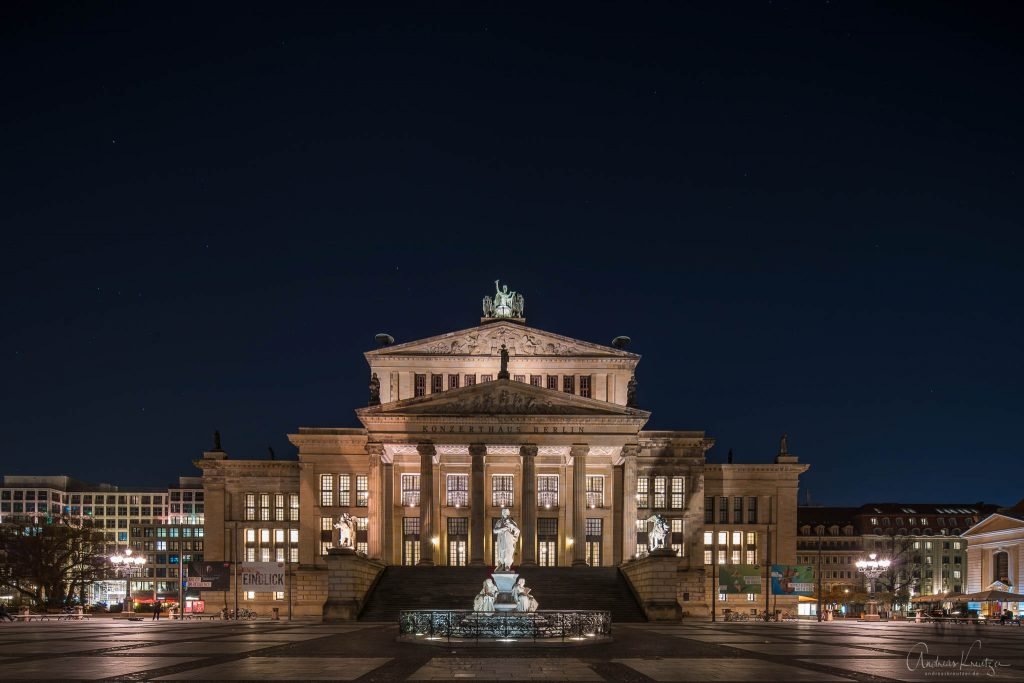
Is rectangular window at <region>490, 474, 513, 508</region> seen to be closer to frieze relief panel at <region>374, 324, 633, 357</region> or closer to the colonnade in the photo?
the colonnade

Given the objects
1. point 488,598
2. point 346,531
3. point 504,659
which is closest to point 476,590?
point 346,531

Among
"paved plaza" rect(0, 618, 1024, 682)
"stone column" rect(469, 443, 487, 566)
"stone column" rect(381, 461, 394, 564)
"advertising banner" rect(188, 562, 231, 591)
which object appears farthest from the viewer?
"stone column" rect(381, 461, 394, 564)

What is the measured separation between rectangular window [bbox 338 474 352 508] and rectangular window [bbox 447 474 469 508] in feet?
29.8

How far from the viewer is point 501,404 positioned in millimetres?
79000

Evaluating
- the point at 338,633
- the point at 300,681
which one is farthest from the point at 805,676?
the point at 338,633

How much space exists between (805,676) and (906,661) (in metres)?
7.14

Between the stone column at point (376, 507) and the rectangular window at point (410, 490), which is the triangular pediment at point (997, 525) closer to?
the rectangular window at point (410, 490)

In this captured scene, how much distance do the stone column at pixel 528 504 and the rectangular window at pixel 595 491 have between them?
11913 millimetres

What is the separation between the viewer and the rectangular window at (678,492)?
89875 mm

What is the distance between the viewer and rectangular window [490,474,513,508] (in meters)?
88.4

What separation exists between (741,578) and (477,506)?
2143 cm

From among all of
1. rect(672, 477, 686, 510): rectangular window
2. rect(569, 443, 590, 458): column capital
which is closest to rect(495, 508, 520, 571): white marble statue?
rect(569, 443, 590, 458): column capital

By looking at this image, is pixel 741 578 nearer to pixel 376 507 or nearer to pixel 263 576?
pixel 376 507

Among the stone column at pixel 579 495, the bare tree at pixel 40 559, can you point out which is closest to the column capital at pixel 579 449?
the stone column at pixel 579 495
